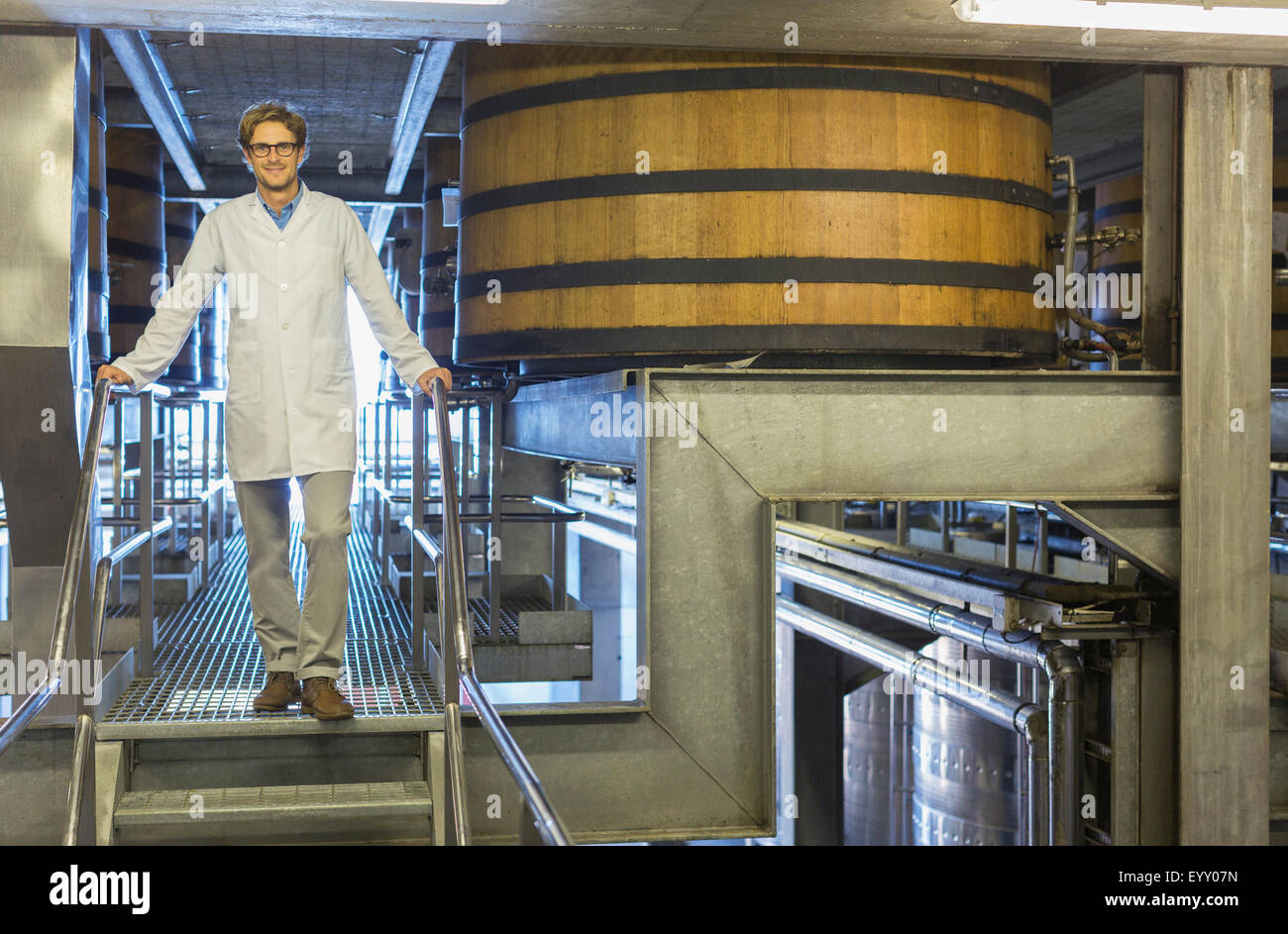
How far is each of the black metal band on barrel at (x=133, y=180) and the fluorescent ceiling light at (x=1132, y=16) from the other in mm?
5198

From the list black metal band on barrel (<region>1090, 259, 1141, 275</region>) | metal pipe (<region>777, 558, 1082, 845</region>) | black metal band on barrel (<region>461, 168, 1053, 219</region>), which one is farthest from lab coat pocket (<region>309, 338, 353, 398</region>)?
black metal band on barrel (<region>1090, 259, 1141, 275</region>)

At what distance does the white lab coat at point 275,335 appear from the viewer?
301 centimetres

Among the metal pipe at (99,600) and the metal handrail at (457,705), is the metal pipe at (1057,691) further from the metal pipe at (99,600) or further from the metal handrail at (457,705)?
the metal pipe at (99,600)

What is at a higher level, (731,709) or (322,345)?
(322,345)

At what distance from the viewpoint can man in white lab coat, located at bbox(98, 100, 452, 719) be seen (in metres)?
3.01

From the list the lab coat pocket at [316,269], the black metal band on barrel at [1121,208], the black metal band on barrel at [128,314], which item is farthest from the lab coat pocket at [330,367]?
the black metal band on barrel at [1121,208]

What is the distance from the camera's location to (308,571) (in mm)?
3000

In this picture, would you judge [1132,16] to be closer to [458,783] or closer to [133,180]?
[458,783]

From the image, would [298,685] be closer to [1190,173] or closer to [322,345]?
[322,345]

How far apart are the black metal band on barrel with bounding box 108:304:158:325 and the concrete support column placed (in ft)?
17.9

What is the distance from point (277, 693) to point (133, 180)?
16.1 feet
